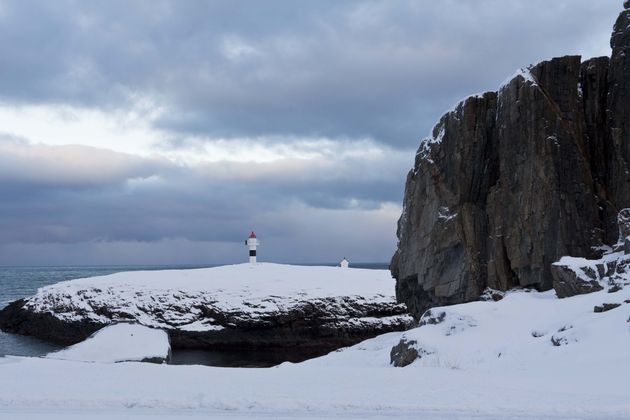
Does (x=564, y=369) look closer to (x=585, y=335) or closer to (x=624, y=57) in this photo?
(x=585, y=335)

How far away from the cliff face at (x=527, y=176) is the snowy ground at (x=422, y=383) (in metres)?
5.00

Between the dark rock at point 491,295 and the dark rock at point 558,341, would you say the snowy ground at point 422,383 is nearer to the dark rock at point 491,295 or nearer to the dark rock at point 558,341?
the dark rock at point 558,341

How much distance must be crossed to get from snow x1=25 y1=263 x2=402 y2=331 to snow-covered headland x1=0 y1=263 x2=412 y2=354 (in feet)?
0.24

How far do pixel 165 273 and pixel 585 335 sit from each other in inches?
1650

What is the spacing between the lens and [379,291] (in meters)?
48.3

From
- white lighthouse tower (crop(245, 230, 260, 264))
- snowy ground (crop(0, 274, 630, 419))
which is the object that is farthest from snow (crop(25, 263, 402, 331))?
snowy ground (crop(0, 274, 630, 419))

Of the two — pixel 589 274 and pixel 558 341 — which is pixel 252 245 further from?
pixel 558 341

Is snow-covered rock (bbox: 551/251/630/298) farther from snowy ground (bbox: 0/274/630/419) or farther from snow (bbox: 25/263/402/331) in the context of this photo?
snow (bbox: 25/263/402/331)

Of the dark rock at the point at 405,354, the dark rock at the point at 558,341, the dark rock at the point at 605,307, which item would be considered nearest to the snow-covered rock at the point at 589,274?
the dark rock at the point at 605,307

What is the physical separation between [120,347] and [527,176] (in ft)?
63.6

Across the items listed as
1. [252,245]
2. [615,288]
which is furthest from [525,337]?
[252,245]

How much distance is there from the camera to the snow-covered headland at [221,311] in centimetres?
4316

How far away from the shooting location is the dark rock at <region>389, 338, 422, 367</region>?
1861cm

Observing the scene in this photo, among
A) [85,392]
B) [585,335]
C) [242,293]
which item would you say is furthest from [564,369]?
[242,293]
